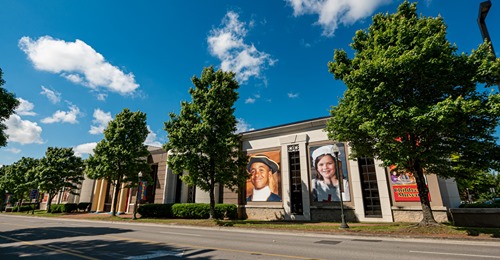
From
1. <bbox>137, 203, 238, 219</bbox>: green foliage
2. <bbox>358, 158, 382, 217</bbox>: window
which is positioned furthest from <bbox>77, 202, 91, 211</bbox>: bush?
<bbox>358, 158, 382, 217</bbox>: window

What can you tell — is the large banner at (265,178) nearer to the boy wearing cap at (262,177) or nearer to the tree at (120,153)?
the boy wearing cap at (262,177)

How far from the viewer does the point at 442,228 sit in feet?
41.4

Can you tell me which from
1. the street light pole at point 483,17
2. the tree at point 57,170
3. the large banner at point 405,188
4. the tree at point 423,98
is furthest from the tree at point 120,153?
the street light pole at point 483,17

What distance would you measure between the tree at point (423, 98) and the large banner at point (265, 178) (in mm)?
11339

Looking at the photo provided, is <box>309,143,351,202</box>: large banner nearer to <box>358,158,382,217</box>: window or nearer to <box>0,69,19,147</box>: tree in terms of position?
<box>358,158,382,217</box>: window

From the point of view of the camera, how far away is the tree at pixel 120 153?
2808cm

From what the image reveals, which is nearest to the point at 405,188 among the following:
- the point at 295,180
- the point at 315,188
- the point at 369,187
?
the point at 369,187

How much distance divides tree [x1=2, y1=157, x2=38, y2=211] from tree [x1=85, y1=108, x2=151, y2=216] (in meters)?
23.0

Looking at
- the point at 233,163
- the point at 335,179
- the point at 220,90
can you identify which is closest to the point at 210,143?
the point at 233,163

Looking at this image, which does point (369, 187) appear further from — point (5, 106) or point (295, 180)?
point (5, 106)

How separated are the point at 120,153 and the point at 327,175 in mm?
23203

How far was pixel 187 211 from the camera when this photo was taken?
25.5 meters

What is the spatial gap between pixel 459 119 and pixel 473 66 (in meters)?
2.84

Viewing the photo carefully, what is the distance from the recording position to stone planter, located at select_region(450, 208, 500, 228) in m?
14.0
